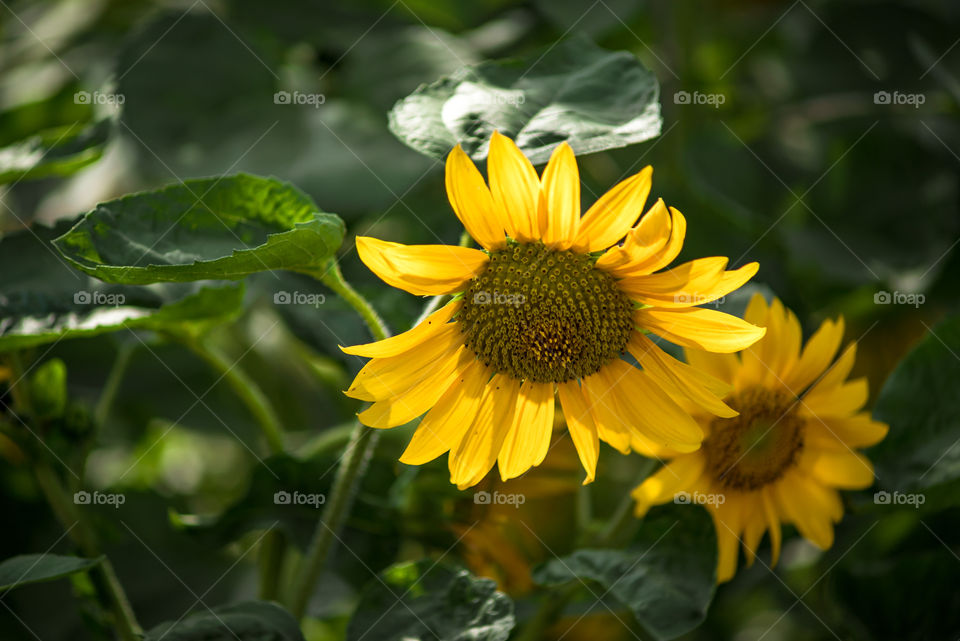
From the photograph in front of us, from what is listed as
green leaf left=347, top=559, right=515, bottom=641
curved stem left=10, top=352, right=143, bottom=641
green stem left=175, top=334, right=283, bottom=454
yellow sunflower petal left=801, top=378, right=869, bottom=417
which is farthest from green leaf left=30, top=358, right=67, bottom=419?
yellow sunflower petal left=801, top=378, right=869, bottom=417

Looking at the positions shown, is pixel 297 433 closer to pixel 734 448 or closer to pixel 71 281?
pixel 71 281

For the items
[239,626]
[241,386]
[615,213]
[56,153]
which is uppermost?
[56,153]

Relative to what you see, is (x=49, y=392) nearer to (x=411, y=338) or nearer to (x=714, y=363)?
(x=411, y=338)

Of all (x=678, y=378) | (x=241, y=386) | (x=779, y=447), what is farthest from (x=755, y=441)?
(x=241, y=386)

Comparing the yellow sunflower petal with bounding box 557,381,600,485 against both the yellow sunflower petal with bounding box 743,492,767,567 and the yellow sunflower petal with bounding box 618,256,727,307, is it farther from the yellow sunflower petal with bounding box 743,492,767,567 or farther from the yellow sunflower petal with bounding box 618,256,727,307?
the yellow sunflower petal with bounding box 743,492,767,567

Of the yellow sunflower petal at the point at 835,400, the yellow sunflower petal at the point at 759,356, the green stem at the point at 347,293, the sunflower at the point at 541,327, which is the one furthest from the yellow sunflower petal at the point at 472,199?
the yellow sunflower petal at the point at 835,400
